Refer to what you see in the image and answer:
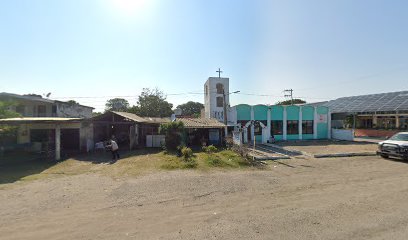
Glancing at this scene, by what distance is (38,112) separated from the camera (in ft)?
91.9

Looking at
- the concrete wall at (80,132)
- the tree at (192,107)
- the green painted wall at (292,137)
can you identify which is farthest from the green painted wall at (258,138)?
the tree at (192,107)

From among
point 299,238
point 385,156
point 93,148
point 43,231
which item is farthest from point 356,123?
point 43,231

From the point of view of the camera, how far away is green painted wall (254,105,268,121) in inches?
1229

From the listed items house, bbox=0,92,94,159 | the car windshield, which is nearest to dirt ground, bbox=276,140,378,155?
the car windshield

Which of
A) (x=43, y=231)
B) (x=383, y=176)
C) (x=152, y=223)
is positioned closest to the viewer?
(x=43, y=231)

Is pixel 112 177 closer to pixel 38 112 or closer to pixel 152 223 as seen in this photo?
pixel 152 223

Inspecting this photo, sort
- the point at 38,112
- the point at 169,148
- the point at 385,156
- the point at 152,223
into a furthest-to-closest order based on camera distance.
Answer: the point at 38,112, the point at 169,148, the point at 385,156, the point at 152,223

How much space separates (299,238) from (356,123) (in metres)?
39.3

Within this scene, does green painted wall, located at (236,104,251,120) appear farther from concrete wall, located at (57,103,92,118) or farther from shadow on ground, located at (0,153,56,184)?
shadow on ground, located at (0,153,56,184)

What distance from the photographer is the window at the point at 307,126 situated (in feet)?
108

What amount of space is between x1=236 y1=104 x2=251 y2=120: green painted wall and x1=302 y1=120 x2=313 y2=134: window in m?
7.67

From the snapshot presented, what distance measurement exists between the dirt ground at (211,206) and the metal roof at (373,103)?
82.2 feet

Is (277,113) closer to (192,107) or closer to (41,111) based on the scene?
(41,111)

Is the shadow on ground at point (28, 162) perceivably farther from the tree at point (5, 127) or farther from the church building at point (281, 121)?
the church building at point (281, 121)
